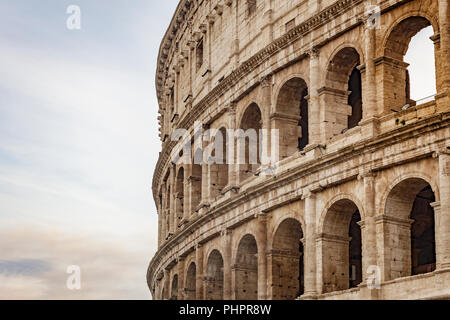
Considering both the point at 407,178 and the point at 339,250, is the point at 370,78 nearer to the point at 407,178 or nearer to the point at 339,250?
the point at 407,178

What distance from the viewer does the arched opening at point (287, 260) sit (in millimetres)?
32094

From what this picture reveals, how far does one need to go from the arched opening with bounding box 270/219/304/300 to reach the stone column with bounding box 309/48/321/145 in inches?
115

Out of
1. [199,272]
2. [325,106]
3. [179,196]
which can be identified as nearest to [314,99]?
[325,106]

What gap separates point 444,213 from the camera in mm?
25672

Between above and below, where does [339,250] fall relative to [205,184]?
below

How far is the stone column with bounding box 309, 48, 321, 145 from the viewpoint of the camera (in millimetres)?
30891

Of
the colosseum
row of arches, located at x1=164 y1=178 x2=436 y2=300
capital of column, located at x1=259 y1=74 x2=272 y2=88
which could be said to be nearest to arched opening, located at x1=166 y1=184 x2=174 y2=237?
the colosseum

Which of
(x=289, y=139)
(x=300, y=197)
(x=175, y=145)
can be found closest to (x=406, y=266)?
(x=300, y=197)

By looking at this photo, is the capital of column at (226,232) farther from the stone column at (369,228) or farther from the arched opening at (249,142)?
the stone column at (369,228)

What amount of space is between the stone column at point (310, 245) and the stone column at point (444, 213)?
500 centimetres

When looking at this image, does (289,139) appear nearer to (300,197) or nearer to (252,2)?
(300,197)

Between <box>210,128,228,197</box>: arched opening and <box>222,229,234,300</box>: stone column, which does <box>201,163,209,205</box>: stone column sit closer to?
<box>210,128,228,197</box>: arched opening

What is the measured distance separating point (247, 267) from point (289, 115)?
5374 millimetres

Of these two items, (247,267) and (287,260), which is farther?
(247,267)
